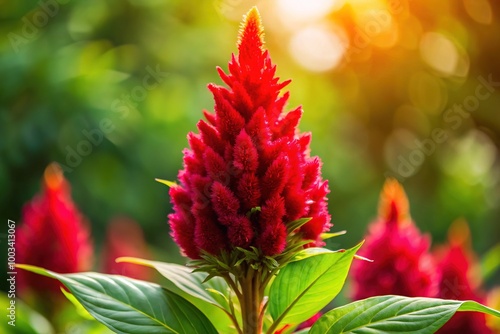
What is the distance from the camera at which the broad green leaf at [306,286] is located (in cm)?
90

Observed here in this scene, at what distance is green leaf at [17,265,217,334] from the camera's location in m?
0.88

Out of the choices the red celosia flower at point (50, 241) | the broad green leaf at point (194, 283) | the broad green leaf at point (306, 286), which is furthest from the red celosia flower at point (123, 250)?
the broad green leaf at point (306, 286)

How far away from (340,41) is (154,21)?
2.03 m

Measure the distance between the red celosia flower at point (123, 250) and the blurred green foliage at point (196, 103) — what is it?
1152 mm

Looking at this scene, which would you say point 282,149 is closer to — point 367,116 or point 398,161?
point 398,161

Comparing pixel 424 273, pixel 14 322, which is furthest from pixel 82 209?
pixel 424 273

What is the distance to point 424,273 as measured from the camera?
1377 millimetres

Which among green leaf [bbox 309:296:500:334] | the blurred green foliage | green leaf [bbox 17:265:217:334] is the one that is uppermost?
the blurred green foliage

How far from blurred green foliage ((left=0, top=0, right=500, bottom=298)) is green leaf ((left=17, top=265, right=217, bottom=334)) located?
3420 mm

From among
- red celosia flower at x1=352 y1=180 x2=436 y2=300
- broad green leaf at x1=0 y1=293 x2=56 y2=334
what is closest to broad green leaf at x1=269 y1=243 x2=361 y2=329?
red celosia flower at x1=352 y1=180 x2=436 y2=300

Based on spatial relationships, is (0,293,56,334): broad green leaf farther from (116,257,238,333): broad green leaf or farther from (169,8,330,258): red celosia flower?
(169,8,330,258): red celosia flower

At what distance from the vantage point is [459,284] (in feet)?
5.30

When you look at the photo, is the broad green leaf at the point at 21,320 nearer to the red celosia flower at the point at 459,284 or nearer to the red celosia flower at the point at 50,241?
the red celosia flower at the point at 50,241

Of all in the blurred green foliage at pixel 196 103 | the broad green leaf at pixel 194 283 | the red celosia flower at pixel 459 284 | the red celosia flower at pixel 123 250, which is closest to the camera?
the broad green leaf at pixel 194 283
